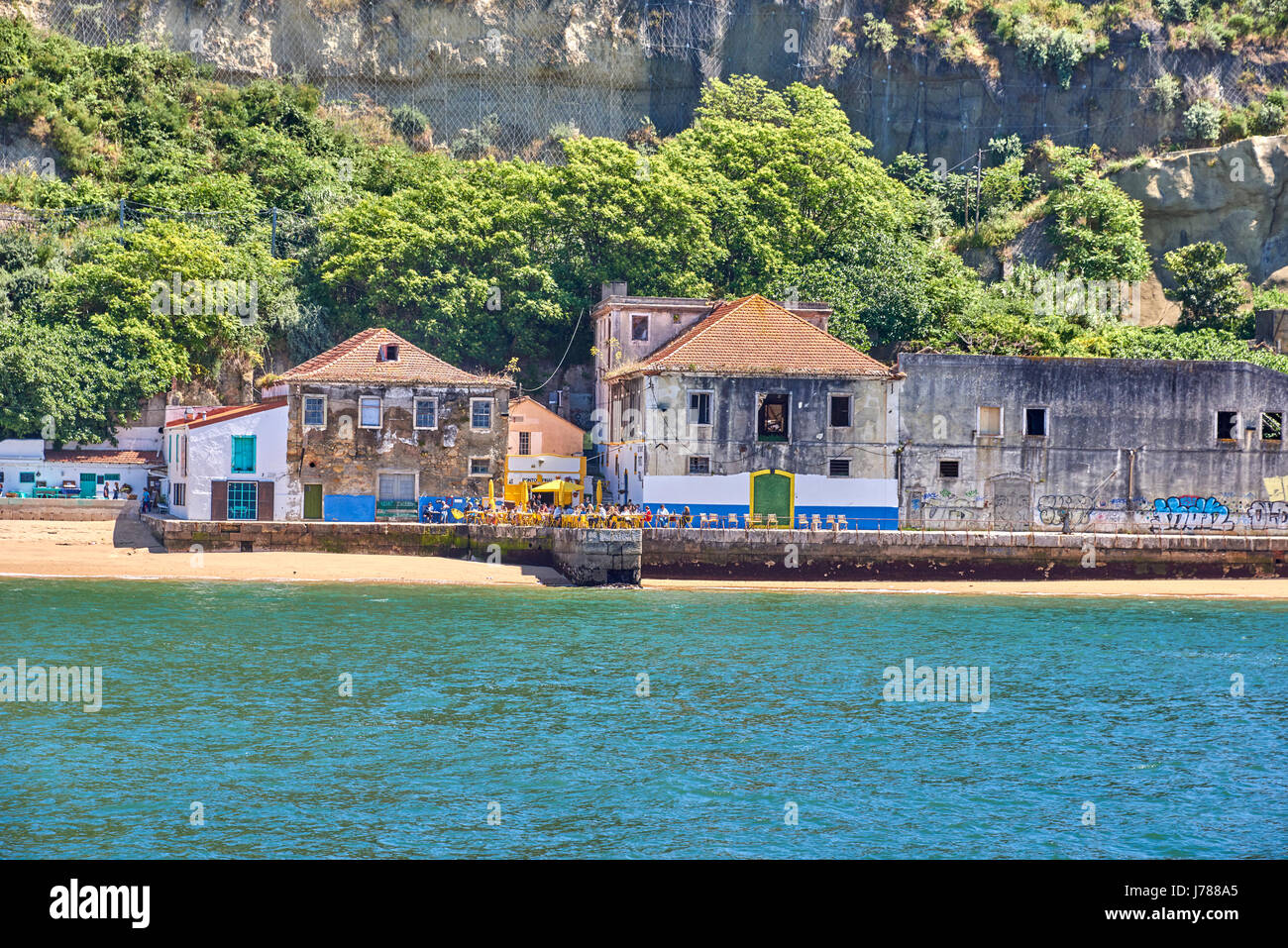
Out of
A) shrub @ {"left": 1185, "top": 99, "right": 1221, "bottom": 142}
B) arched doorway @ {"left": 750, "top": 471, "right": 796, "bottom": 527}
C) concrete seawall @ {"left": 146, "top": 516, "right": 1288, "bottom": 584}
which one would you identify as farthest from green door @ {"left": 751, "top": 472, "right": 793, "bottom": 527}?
shrub @ {"left": 1185, "top": 99, "right": 1221, "bottom": 142}

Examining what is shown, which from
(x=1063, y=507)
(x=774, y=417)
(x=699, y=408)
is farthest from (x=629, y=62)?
(x=1063, y=507)

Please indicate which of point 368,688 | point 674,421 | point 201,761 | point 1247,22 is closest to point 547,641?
point 368,688

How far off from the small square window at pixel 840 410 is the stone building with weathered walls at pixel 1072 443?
1.91 meters

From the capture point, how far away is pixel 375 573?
4138cm

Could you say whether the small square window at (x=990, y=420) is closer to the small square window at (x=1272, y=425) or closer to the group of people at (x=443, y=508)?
the small square window at (x=1272, y=425)

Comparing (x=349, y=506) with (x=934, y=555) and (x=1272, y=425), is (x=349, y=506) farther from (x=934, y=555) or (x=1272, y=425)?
(x=1272, y=425)

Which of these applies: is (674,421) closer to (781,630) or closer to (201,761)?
(781,630)

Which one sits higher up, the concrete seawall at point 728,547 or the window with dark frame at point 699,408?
the window with dark frame at point 699,408

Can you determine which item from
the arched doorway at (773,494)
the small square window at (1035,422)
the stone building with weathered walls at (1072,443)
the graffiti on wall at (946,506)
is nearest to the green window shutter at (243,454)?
the arched doorway at (773,494)

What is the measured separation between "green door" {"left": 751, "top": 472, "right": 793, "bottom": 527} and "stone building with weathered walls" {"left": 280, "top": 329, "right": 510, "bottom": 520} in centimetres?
877

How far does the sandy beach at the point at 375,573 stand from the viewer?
135 ft

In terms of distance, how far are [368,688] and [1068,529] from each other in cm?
2844

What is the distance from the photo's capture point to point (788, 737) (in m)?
23.1
